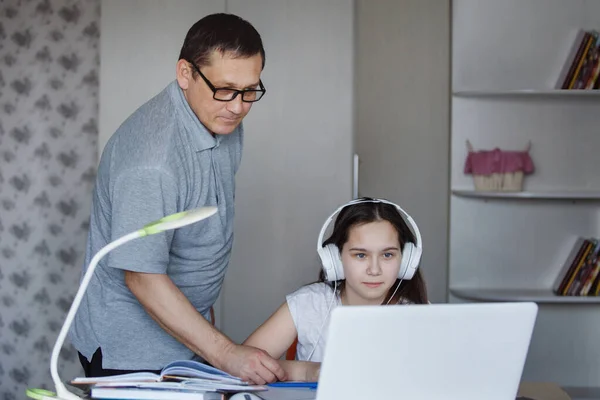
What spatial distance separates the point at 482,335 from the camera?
1372 millimetres

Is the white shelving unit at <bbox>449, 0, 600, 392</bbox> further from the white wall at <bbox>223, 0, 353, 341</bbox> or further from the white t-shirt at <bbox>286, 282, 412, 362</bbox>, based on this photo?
the white t-shirt at <bbox>286, 282, 412, 362</bbox>

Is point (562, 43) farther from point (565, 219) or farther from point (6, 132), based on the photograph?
point (6, 132)

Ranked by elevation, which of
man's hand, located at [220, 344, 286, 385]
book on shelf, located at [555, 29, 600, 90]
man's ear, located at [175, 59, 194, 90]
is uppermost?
book on shelf, located at [555, 29, 600, 90]

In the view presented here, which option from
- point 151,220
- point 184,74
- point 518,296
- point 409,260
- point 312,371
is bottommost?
point 518,296

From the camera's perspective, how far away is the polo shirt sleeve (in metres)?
1.84

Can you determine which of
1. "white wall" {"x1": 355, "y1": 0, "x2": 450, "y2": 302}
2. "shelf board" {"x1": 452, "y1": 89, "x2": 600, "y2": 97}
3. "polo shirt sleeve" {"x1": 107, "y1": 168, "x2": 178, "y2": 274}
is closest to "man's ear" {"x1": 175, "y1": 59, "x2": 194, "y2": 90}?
"polo shirt sleeve" {"x1": 107, "y1": 168, "x2": 178, "y2": 274}

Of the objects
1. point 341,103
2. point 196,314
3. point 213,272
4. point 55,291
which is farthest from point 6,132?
point 196,314

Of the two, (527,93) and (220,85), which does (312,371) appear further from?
(527,93)

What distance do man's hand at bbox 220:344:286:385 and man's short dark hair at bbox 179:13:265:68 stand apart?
645 mm

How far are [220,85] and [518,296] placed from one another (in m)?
2.42

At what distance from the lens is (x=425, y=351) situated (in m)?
1.34

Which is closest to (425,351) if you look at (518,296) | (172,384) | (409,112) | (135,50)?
(172,384)

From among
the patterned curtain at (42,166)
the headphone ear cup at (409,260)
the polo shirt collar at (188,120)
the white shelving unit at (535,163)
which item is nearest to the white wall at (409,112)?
the white shelving unit at (535,163)

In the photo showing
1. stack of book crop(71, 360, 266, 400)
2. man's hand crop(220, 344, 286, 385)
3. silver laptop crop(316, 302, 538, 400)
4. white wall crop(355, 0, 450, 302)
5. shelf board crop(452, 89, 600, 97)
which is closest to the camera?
silver laptop crop(316, 302, 538, 400)
